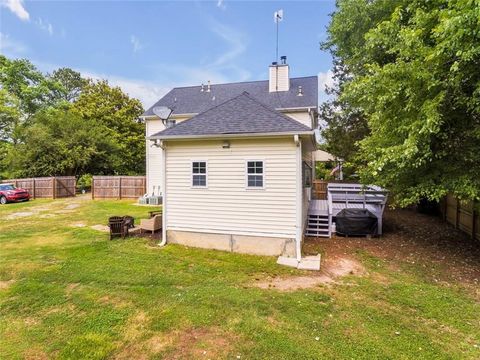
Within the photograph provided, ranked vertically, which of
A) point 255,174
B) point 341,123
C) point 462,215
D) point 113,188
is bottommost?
point 462,215

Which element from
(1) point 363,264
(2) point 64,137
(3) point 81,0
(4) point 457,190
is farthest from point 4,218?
(4) point 457,190

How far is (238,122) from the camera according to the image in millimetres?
8094

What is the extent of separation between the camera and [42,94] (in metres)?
33.5

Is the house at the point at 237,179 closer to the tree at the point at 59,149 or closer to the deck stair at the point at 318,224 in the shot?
the deck stair at the point at 318,224

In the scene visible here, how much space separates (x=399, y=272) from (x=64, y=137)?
89.6ft

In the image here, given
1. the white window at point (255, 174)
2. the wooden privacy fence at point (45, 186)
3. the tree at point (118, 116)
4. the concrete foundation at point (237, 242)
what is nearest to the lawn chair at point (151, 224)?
the concrete foundation at point (237, 242)

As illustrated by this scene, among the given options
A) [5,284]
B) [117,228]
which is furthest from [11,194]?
[5,284]

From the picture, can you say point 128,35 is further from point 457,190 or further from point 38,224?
point 457,190

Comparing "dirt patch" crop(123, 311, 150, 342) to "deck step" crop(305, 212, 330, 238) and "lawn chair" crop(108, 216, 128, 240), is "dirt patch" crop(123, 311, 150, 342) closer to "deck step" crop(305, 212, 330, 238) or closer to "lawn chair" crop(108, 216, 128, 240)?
"lawn chair" crop(108, 216, 128, 240)

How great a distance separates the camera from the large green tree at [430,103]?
5656 millimetres

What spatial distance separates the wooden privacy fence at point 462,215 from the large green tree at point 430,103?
59.8 inches

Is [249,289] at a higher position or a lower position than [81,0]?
lower

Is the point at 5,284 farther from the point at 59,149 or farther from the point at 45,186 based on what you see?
the point at 59,149

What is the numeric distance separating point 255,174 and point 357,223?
14.8ft
